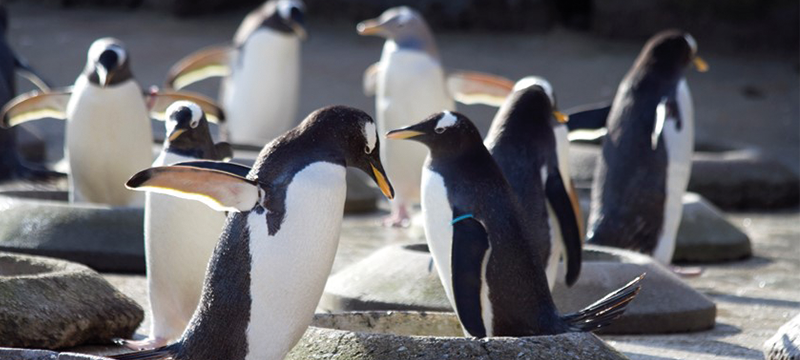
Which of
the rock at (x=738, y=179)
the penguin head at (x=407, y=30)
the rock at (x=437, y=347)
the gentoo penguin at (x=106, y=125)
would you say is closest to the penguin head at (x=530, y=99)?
the rock at (x=437, y=347)

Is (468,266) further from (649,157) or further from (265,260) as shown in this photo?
(649,157)

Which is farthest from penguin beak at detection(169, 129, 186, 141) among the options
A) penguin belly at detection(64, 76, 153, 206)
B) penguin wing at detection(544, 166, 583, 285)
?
penguin belly at detection(64, 76, 153, 206)

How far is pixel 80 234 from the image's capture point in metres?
6.50

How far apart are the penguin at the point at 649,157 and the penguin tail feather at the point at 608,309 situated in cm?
293

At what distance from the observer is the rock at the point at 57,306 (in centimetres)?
461

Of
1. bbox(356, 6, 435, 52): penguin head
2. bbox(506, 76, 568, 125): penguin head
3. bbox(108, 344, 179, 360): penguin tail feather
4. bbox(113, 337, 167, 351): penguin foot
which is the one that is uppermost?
bbox(506, 76, 568, 125): penguin head

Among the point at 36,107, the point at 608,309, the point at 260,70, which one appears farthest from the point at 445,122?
the point at 260,70

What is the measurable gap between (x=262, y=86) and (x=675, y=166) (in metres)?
4.74

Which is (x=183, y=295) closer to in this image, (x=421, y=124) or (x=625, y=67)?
(x=421, y=124)

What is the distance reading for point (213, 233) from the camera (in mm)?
5004

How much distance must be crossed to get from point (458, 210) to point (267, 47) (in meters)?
6.86

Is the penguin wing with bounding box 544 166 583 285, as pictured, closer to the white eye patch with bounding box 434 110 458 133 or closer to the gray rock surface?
the gray rock surface

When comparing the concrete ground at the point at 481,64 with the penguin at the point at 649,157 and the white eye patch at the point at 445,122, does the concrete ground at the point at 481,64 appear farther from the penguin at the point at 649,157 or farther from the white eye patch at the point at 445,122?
the white eye patch at the point at 445,122

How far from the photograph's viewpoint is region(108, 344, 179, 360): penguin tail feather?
3.79 meters
